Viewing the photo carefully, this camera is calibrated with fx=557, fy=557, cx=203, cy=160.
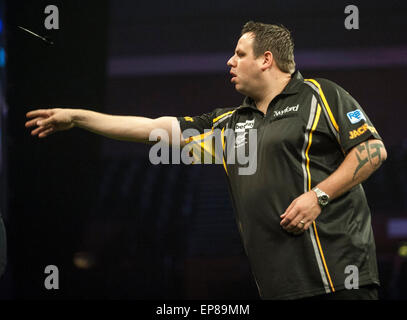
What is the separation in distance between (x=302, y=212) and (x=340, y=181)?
0.16 metres

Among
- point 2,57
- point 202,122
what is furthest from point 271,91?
point 2,57

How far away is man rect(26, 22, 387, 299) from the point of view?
181cm

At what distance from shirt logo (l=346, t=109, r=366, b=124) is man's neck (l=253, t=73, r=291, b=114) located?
0.31 metres

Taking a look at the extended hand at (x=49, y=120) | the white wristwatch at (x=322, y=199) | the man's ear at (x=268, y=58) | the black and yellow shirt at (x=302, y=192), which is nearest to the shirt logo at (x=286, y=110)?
the black and yellow shirt at (x=302, y=192)

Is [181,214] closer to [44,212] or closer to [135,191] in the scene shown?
[135,191]

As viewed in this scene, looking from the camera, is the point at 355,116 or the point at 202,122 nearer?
the point at 355,116

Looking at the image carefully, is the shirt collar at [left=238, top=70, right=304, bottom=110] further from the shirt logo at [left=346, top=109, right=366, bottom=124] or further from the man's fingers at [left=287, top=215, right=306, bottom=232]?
the man's fingers at [left=287, top=215, right=306, bottom=232]

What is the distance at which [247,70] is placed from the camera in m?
2.10

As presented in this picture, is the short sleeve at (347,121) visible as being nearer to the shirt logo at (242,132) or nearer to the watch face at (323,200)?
the watch face at (323,200)

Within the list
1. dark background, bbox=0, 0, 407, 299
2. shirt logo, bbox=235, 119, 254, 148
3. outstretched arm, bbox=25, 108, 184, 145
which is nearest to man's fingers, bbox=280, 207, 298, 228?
shirt logo, bbox=235, 119, 254, 148

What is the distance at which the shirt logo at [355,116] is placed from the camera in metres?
1.86

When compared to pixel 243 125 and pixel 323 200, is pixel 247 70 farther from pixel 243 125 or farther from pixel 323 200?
pixel 323 200
